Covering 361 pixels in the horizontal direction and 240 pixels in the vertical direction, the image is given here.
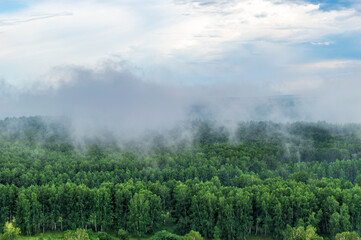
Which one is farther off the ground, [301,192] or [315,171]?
[301,192]

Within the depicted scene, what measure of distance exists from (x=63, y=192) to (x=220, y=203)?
108 feet

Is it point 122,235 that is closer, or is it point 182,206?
point 122,235

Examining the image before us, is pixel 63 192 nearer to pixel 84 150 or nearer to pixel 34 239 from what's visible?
pixel 34 239

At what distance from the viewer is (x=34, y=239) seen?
5928 cm

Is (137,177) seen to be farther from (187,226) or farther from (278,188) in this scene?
(278,188)

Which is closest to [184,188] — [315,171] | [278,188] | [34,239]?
Result: [278,188]

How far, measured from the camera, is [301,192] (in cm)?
6191

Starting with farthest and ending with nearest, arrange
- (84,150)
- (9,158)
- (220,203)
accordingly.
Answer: (84,150) < (9,158) < (220,203)

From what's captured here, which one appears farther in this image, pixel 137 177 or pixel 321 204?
pixel 137 177

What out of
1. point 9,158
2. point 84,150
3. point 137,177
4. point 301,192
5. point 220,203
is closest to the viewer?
point 220,203

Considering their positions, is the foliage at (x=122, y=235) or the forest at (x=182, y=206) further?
the foliage at (x=122, y=235)

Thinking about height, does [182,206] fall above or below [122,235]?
above

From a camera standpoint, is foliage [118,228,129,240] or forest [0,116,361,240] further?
foliage [118,228,129,240]

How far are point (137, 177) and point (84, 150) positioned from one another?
4483 cm
